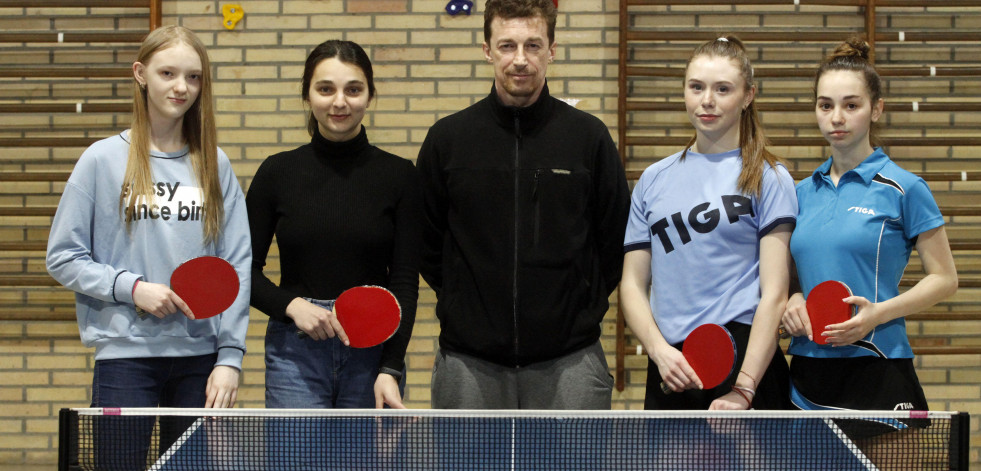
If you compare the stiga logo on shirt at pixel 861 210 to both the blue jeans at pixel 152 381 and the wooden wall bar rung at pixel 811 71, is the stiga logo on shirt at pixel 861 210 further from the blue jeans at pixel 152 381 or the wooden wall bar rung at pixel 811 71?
the wooden wall bar rung at pixel 811 71

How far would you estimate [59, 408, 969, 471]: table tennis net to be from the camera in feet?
5.66

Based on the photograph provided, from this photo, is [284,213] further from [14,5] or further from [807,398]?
[14,5]

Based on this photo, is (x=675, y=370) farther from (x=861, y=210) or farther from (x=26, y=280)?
(x=26, y=280)

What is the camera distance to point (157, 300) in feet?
7.23

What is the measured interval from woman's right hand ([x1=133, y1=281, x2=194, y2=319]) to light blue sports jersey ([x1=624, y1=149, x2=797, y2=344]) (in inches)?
51.4

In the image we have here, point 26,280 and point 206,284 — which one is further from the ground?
point 206,284

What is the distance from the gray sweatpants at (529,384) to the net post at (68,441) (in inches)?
40.7

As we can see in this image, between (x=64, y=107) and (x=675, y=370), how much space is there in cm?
370

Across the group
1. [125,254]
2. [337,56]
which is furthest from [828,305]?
[125,254]

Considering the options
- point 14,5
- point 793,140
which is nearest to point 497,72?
point 793,140

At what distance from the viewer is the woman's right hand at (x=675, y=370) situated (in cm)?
218

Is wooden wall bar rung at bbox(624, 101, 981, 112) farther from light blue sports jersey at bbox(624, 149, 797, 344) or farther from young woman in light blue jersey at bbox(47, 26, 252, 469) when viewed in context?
young woman in light blue jersey at bbox(47, 26, 252, 469)

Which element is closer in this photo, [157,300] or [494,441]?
[494,441]

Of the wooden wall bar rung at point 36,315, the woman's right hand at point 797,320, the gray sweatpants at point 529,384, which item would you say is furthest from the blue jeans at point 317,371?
the wooden wall bar rung at point 36,315
